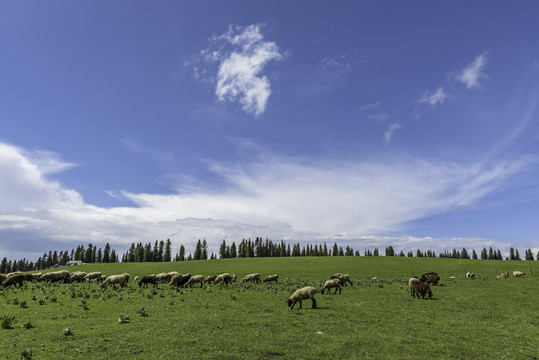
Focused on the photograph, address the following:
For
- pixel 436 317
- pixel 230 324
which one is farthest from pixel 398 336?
pixel 230 324

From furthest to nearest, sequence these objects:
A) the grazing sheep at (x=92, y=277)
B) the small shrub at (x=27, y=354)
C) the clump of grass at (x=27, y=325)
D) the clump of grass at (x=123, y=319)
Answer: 1. the grazing sheep at (x=92, y=277)
2. the clump of grass at (x=123, y=319)
3. the clump of grass at (x=27, y=325)
4. the small shrub at (x=27, y=354)

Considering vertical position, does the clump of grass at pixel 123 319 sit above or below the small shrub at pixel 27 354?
below

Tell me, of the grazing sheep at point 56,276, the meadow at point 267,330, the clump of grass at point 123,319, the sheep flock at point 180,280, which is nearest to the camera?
the meadow at point 267,330

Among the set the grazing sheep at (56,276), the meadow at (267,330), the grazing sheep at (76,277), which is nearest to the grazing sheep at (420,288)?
the meadow at (267,330)

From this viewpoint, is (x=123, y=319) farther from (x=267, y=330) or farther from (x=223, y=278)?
(x=223, y=278)

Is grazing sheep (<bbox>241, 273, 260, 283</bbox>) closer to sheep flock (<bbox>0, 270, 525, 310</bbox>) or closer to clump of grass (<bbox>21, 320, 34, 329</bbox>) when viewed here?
sheep flock (<bbox>0, 270, 525, 310</bbox>)

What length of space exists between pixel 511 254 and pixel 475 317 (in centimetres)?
21556

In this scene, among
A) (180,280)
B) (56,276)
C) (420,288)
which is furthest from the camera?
(56,276)

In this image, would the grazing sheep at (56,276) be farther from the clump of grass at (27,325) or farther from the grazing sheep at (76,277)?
the clump of grass at (27,325)

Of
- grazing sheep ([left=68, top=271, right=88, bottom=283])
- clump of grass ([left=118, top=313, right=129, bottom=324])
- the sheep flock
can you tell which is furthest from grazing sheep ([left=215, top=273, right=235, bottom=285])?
clump of grass ([left=118, top=313, right=129, bottom=324])

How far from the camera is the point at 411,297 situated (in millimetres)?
28875

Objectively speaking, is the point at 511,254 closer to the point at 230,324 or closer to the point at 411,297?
the point at 411,297

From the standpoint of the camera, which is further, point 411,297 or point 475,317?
point 411,297

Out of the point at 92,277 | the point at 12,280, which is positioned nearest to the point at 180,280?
the point at 92,277
